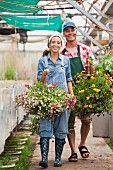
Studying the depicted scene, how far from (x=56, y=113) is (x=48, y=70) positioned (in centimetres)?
48

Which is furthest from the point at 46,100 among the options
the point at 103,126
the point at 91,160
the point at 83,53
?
the point at 103,126

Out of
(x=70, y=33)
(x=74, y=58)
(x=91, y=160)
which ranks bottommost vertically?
(x=91, y=160)

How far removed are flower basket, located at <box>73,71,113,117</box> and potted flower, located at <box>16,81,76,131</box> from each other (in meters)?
0.34

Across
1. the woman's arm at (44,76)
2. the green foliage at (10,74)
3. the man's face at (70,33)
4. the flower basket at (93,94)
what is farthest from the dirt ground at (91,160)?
the green foliage at (10,74)

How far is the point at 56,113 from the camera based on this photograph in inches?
237

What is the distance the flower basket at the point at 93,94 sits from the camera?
6.34 meters

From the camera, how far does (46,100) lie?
19.4 feet

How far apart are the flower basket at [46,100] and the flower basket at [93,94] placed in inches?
13.6

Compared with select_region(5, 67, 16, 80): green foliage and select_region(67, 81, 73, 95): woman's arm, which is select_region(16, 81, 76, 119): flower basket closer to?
select_region(67, 81, 73, 95): woman's arm

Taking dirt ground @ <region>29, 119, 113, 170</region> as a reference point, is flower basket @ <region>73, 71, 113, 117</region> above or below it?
above

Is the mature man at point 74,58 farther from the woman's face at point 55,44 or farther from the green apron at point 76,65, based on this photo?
the woman's face at point 55,44

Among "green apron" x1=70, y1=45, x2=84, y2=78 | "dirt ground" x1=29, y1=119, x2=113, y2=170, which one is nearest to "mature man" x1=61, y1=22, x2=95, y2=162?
"green apron" x1=70, y1=45, x2=84, y2=78

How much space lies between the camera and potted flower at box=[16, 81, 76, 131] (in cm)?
590

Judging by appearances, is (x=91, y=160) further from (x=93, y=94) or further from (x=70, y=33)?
(x=70, y=33)
